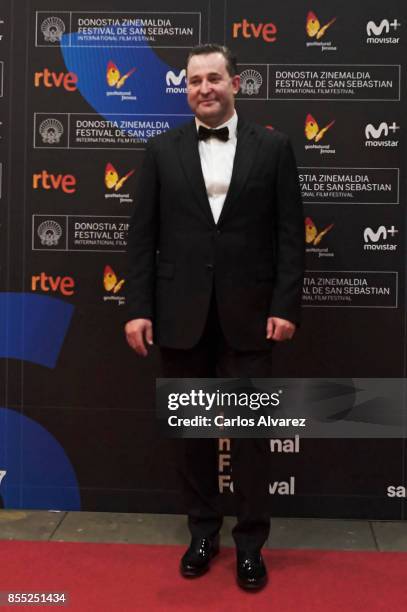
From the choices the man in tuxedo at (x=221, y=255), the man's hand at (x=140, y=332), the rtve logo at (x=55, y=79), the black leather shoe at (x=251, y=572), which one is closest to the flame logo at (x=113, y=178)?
the rtve logo at (x=55, y=79)

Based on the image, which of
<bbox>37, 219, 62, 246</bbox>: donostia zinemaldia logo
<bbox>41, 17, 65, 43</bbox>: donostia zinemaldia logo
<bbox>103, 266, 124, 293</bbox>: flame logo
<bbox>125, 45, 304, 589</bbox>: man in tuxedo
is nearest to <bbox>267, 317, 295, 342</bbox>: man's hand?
<bbox>125, 45, 304, 589</bbox>: man in tuxedo

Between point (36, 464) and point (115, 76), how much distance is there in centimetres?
169

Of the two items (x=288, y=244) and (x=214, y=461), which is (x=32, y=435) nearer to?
(x=214, y=461)

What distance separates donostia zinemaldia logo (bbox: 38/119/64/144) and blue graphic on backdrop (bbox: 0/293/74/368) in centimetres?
66

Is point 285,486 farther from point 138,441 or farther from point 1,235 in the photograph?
point 1,235

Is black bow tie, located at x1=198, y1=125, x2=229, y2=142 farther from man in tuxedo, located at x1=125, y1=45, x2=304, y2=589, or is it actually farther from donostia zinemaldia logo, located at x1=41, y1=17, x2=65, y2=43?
donostia zinemaldia logo, located at x1=41, y1=17, x2=65, y2=43

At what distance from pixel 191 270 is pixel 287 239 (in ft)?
1.12

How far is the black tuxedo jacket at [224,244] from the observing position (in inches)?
91.4

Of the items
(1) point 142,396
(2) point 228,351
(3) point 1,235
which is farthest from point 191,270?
(3) point 1,235

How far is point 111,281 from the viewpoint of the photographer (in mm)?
2938

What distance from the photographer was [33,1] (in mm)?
2898

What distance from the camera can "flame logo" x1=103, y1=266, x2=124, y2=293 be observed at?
2934 millimetres

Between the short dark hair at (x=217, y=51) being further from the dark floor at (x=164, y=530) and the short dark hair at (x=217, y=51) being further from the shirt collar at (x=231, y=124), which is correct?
the dark floor at (x=164, y=530)

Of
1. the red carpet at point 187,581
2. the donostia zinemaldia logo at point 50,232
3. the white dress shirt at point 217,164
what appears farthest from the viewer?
the donostia zinemaldia logo at point 50,232
